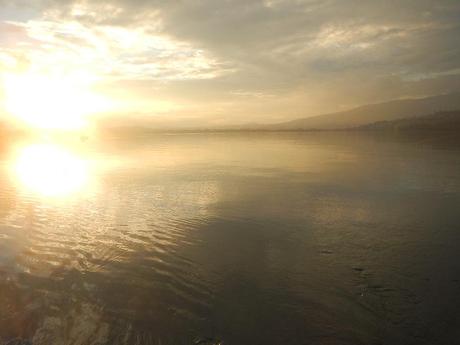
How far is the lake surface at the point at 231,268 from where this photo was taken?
945cm

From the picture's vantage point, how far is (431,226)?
18.5 m

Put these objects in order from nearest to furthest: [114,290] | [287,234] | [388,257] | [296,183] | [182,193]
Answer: [114,290] < [388,257] < [287,234] < [182,193] < [296,183]

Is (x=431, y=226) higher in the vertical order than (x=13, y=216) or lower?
lower

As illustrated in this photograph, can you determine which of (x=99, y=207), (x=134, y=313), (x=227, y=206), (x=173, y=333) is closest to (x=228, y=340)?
(x=173, y=333)

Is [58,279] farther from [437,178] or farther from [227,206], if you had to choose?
[437,178]

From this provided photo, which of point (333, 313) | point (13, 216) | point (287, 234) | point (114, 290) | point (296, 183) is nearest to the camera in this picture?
point (333, 313)

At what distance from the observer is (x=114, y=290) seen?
452 inches

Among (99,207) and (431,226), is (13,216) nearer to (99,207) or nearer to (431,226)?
(99,207)

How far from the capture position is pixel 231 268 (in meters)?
13.4

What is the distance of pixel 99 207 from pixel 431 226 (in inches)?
827

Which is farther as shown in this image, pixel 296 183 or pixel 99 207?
pixel 296 183

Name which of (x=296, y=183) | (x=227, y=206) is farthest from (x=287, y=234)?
(x=296, y=183)

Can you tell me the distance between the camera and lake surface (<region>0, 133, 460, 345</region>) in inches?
372

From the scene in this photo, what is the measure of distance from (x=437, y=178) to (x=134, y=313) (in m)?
33.7
